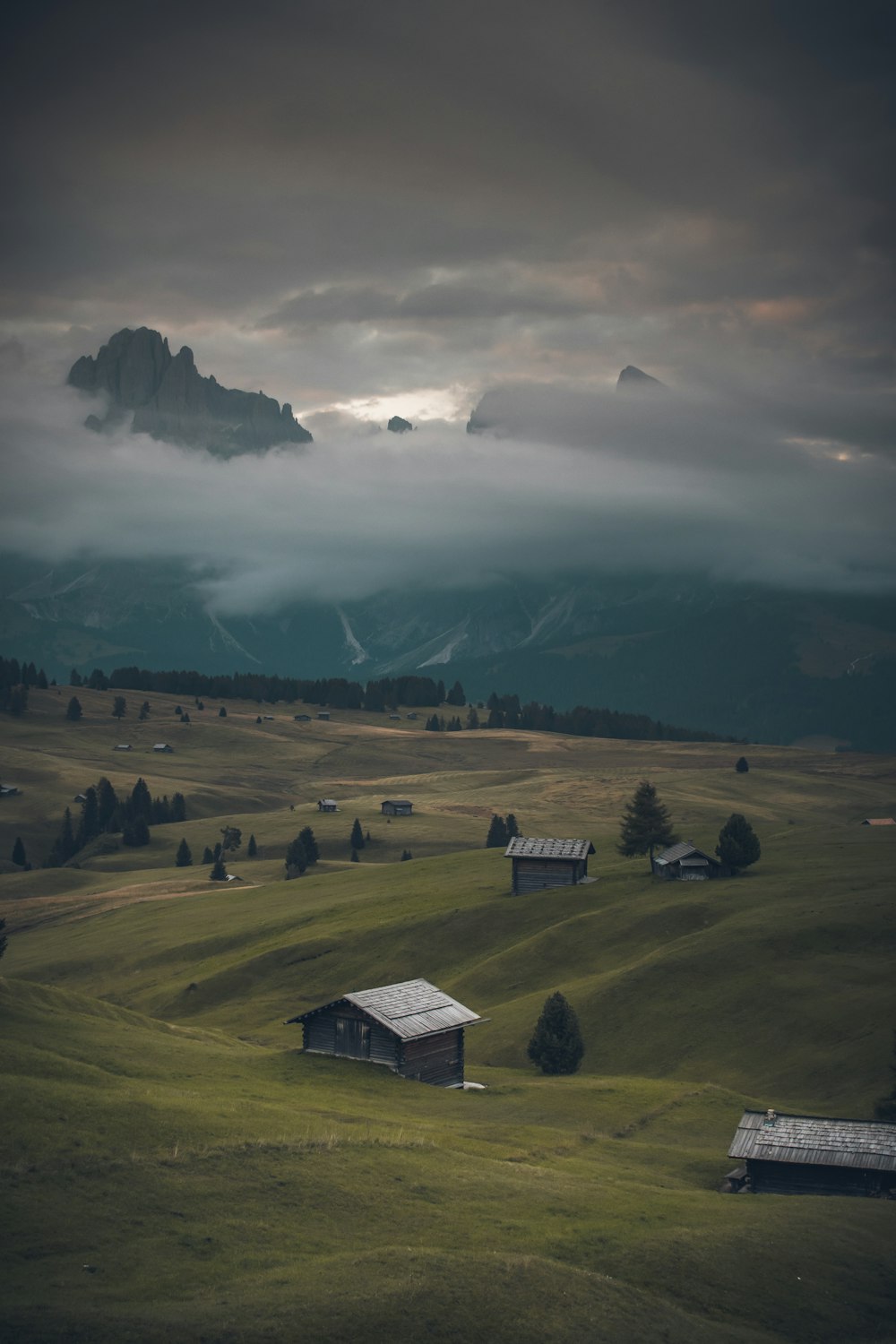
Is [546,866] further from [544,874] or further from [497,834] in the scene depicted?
[497,834]

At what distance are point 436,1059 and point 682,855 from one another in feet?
153

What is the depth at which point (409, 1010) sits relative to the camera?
2621 inches

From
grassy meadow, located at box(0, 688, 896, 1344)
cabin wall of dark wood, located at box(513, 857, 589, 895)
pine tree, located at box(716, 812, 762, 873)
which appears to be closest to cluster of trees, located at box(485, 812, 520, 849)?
cabin wall of dark wood, located at box(513, 857, 589, 895)

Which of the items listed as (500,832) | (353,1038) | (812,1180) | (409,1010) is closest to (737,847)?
(409,1010)

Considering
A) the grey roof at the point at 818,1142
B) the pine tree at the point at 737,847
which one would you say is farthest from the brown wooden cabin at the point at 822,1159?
the pine tree at the point at 737,847

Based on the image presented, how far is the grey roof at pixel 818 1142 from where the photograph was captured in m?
50.5

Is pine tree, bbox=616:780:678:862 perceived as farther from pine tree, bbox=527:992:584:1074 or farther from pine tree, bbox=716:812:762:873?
pine tree, bbox=527:992:584:1074

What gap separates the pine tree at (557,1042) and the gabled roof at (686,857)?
124 feet

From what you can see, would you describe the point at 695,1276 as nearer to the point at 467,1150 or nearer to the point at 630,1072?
the point at 467,1150

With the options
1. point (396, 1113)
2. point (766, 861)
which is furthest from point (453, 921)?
point (396, 1113)

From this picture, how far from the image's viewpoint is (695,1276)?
38.5m

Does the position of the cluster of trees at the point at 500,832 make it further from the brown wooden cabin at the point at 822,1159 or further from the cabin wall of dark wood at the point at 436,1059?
the brown wooden cabin at the point at 822,1159

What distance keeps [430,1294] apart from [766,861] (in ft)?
286

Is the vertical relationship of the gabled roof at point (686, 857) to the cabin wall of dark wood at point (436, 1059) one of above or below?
above
